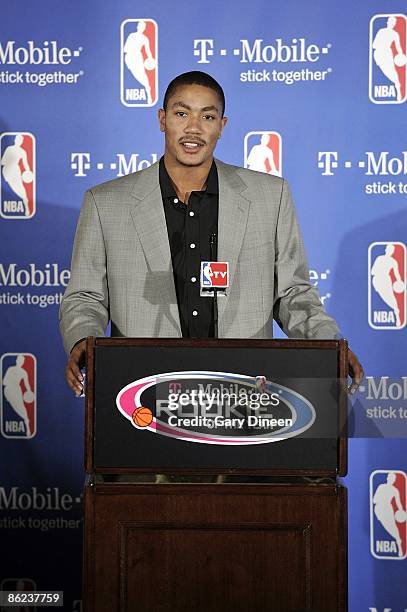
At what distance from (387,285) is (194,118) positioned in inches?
50.6

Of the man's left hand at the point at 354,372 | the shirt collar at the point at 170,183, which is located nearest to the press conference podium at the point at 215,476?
the man's left hand at the point at 354,372

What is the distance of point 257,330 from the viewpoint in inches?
108

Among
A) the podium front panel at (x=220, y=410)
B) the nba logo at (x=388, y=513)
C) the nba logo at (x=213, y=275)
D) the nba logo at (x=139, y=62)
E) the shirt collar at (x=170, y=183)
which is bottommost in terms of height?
the nba logo at (x=388, y=513)

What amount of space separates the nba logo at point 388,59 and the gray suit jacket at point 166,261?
106 cm

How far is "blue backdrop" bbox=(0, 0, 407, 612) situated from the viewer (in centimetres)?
370

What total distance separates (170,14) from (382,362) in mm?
1636

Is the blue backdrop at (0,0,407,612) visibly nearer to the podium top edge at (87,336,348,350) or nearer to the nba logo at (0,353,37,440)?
the nba logo at (0,353,37,440)

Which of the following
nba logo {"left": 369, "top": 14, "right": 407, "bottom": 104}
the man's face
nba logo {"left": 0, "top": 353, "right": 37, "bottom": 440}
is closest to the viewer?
the man's face

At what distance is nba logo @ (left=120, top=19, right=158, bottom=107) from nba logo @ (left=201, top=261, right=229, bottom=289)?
1.86 metres

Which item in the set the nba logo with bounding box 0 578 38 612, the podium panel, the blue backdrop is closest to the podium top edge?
the podium panel

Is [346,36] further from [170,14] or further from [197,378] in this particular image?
[197,378]

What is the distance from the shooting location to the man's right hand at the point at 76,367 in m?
2.11

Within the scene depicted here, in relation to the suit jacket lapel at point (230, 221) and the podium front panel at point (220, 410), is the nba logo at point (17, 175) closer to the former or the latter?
the suit jacket lapel at point (230, 221)

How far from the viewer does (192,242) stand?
2.74 metres
